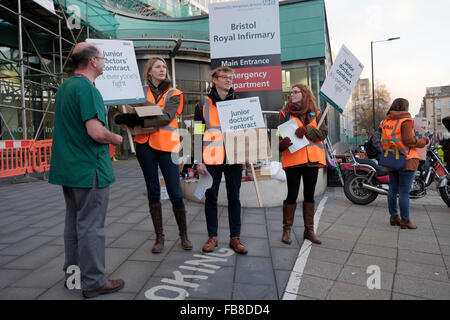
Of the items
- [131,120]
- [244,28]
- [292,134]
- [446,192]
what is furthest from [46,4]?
[446,192]

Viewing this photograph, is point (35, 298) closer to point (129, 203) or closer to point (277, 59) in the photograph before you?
point (129, 203)

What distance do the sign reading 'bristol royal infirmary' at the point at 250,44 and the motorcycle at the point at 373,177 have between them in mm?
1943

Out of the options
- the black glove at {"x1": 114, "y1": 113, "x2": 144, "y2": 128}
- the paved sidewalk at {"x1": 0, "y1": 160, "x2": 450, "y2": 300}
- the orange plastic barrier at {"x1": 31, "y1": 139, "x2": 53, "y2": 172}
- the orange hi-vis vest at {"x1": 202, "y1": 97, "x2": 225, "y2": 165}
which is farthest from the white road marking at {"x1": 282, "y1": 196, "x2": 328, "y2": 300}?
the orange plastic barrier at {"x1": 31, "y1": 139, "x2": 53, "y2": 172}

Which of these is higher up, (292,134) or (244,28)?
(244,28)

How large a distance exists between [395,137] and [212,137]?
2619mm

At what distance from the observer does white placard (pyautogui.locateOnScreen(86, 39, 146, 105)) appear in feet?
9.82

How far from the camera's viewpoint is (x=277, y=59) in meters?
5.40

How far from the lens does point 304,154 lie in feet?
11.2

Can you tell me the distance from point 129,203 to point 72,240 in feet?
10.9

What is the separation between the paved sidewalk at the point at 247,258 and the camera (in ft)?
7.94

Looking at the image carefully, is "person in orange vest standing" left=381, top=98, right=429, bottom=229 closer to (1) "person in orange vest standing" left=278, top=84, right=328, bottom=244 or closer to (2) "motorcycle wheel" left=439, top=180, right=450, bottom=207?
(1) "person in orange vest standing" left=278, top=84, right=328, bottom=244

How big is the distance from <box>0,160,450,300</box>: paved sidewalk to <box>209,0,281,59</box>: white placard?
275cm

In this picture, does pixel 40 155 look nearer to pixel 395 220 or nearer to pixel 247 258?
pixel 247 258

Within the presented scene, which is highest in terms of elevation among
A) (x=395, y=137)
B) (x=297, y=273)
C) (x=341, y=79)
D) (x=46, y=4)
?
(x=46, y=4)
